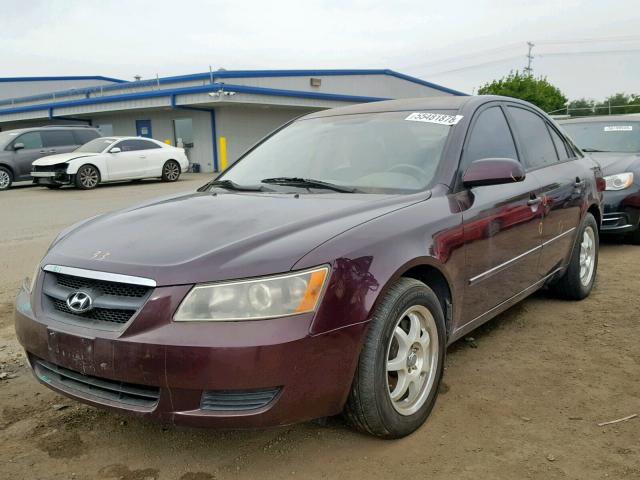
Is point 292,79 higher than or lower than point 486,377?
higher

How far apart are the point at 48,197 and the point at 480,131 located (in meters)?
12.3

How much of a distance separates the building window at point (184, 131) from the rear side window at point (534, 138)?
22.1 metres

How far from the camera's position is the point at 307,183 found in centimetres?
333

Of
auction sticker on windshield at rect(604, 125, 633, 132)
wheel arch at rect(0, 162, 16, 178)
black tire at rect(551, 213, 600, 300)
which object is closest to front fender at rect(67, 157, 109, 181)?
wheel arch at rect(0, 162, 16, 178)

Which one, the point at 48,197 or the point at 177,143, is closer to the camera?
the point at 48,197

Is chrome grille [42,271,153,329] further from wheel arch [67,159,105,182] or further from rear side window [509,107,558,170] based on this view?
wheel arch [67,159,105,182]

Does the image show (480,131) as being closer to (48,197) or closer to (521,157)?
(521,157)

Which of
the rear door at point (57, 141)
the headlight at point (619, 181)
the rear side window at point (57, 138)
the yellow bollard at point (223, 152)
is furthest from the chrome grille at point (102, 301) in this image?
the yellow bollard at point (223, 152)

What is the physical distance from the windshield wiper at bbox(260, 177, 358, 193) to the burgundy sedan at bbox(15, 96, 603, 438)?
0.04 ft

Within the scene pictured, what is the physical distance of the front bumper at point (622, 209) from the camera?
6.54 m

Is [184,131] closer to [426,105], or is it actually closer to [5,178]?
[5,178]

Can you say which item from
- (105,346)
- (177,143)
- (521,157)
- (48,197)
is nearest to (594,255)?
(521,157)

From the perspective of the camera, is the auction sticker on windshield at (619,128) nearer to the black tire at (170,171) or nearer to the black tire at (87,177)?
the black tire at (87,177)

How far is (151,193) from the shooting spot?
13797mm
